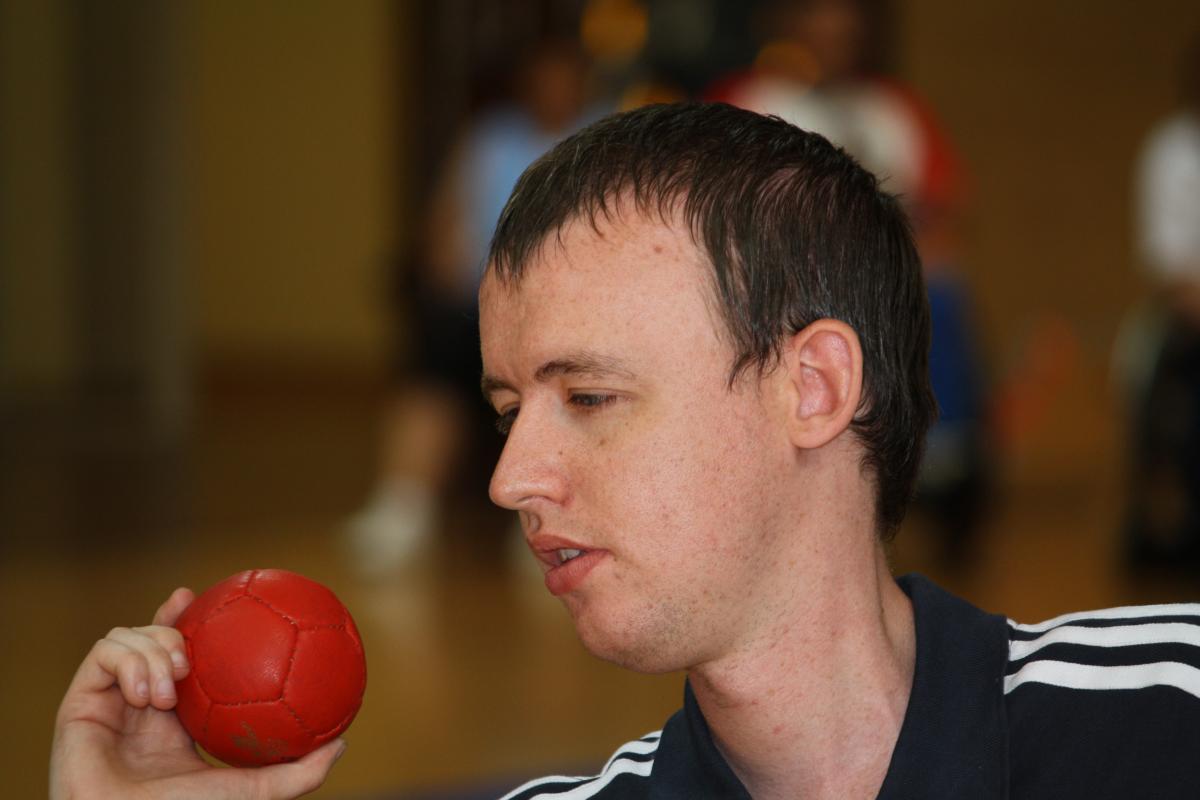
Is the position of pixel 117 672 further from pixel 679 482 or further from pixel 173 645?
pixel 679 482

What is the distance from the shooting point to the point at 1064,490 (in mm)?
8625

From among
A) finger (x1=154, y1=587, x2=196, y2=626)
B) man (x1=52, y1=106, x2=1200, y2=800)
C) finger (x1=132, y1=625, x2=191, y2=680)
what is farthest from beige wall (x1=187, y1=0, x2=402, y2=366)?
man (x1=52, y1=106, x2=1200, y2=800)

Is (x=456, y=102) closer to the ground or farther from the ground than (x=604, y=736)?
farther from the ground

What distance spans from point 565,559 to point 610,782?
28 cm

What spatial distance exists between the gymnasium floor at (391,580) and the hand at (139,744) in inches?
81.2

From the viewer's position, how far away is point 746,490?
1.57 meters

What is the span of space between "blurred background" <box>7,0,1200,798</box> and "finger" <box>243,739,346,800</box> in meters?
2.11

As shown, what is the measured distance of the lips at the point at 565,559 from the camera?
157cm

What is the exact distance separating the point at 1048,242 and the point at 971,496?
18.8ft

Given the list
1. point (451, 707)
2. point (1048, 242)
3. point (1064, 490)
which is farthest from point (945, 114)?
point (451, 707)

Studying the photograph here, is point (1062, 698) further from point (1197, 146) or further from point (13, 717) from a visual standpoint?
point (1197, 146)

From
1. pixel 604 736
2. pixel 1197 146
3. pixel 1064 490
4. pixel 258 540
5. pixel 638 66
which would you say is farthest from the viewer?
pixel 638 66

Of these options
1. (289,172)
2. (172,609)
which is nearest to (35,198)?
(289,172)

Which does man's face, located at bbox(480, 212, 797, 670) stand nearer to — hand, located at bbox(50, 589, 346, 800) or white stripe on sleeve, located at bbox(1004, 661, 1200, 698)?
white stripe on sleeve, located at bbox(1004, 661, 1200, 698)
